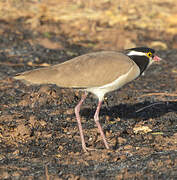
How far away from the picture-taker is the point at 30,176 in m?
4.97

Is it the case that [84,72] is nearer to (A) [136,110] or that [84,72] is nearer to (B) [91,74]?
(B) [91,74]

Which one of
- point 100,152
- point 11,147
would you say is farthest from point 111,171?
point 11,147

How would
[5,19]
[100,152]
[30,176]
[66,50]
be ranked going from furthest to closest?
[5,19], [66,50], [100,152], [30,176]

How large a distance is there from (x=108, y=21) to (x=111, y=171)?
8501mm

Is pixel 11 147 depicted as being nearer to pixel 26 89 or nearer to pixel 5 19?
pixel 26 89

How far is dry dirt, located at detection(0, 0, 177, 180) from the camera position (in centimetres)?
527

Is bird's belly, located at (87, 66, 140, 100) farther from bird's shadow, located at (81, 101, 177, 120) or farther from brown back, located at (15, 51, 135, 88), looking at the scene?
bird's shadow, located at (81, 101, 177, 120)

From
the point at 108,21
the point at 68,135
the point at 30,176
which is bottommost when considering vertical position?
the point at 108,21

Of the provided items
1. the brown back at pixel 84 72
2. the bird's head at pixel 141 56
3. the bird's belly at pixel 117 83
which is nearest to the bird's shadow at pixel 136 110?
the bird's head at pixel 141 56

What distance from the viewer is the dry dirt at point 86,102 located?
5.27 meters

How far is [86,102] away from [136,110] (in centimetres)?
91

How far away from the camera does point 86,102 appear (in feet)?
25.6

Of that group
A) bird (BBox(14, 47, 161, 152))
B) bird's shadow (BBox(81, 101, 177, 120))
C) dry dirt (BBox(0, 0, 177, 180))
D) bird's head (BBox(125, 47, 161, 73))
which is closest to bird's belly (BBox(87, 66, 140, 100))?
bird (BBox(14, 47, 161, 152))

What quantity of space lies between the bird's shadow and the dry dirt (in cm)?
2
